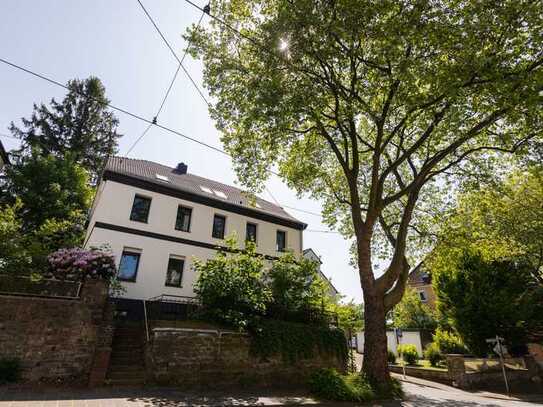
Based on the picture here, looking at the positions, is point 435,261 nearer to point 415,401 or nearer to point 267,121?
point 415,401

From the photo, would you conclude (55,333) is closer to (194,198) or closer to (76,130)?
(194,198)

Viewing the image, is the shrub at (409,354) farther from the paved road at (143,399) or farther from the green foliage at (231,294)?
the green foliage at (231,294)

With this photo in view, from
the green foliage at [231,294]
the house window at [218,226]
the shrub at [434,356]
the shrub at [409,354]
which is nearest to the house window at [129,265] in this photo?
the house window at [218,226]

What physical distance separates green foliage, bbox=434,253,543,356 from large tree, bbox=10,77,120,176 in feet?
94.9

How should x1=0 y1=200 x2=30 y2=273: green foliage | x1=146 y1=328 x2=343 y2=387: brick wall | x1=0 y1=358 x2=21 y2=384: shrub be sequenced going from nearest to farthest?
x1=0 y1=358 x2=21 y2=384: shrub, x1=0 y1=200 x2=30 y2=273: green foliage, x1=146 y1=328 x2=343 y2=387: brick wall

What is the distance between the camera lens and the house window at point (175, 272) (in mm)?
15741

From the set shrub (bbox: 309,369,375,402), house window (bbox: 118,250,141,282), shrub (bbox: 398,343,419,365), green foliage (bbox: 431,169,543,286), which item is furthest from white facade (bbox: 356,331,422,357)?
house window (bbox: 118,250,141,282)

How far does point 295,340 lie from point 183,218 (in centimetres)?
999

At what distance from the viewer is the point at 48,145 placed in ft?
82.4

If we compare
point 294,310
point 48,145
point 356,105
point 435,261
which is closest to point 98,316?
point 294,310

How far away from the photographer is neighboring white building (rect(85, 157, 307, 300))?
14.6 metres

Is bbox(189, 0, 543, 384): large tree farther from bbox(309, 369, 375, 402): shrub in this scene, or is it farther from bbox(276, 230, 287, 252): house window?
bbox(276, 230, 287, 252): house window

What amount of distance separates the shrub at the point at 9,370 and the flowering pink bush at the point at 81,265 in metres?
2.47

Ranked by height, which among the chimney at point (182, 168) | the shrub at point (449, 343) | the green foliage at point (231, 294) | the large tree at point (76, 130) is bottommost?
the shrub at point (449, 343)
